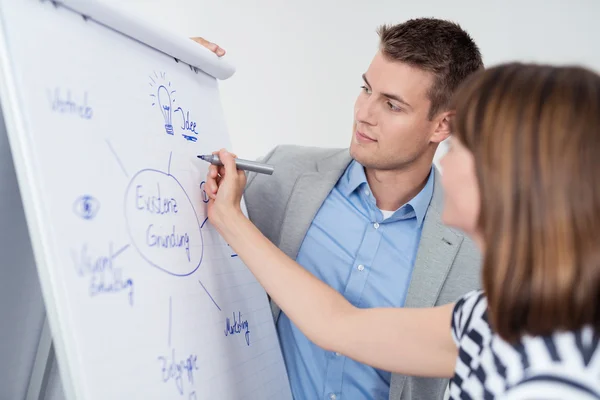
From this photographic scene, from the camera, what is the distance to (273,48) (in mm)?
2406

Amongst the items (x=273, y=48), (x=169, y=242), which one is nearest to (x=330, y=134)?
(x=273, y=48)

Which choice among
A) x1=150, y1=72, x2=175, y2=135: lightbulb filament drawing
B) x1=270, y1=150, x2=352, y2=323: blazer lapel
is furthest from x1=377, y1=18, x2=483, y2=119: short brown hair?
x1=150, y1=72, x2=175, y2=135: lightbulb filament drawing

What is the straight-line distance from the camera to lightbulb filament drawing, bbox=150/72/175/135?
110 centimetres

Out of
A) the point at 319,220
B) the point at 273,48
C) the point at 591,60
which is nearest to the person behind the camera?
the point at 319,220

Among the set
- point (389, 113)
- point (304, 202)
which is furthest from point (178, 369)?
point (389, 113)

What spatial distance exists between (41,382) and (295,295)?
1.79 ft

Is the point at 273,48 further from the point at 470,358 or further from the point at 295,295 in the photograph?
the point at 470,358

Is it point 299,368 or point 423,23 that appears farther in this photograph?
point 423,23

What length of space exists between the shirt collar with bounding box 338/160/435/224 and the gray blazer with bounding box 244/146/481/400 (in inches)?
0.7

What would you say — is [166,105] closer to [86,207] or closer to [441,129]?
[86,207]

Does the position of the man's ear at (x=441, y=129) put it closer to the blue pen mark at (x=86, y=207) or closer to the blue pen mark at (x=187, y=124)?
the blue pen mark at (x=187, y=124)

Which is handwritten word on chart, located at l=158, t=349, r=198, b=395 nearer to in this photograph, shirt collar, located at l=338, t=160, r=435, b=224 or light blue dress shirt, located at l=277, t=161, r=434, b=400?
light blue dress shirt, located at l=277, t=161, r=434, b=400

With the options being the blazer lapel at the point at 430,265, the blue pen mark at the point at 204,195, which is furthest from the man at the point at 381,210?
the blue pen mark at the point at 204,195

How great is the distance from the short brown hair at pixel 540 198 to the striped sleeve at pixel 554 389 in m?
0.07
